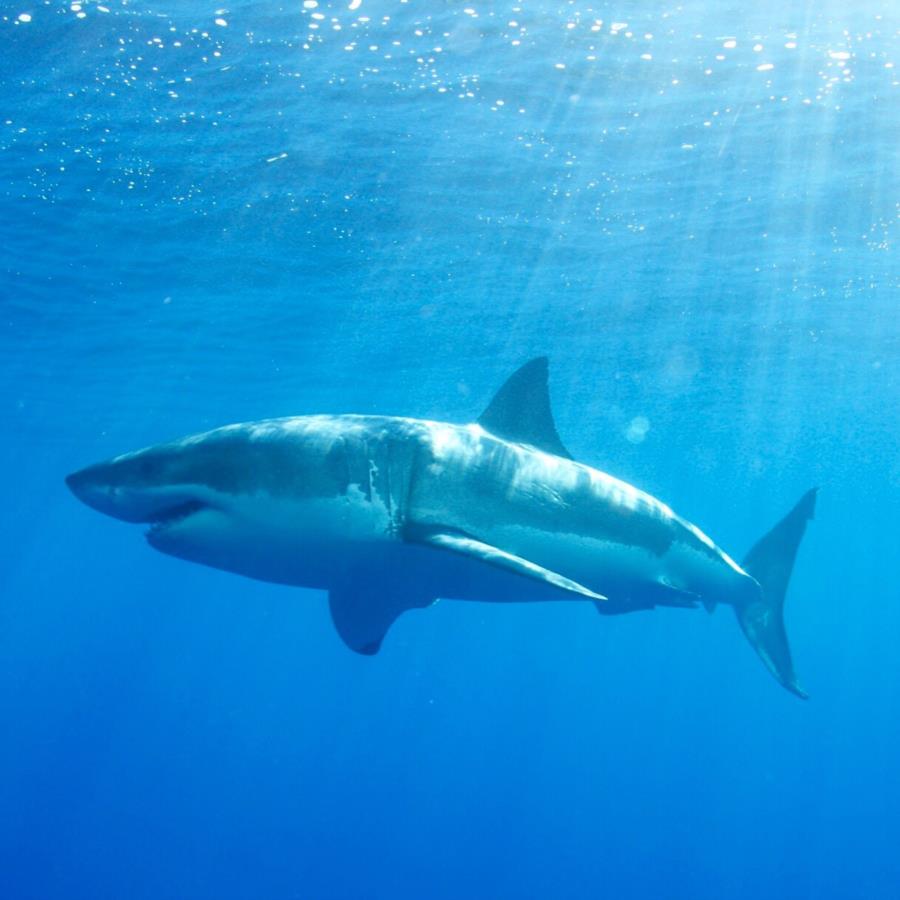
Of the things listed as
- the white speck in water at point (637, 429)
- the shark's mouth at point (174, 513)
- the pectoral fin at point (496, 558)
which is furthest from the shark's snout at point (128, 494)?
the white speck in water at point (637, 429)

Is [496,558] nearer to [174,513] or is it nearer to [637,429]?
[174,513]

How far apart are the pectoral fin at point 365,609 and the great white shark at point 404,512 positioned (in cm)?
2

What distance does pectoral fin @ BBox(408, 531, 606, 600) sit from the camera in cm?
456

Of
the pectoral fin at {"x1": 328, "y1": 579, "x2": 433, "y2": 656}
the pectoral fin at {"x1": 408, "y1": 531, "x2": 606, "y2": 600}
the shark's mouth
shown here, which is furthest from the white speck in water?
the shark's mouth

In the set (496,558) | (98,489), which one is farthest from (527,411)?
(98,489)

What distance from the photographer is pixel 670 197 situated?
56.5 feet

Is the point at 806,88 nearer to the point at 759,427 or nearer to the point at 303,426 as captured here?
the point at 303,426

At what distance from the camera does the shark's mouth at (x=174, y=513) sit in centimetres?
473

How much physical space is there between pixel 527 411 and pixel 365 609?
2.21 metres

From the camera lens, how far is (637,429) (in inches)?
1809

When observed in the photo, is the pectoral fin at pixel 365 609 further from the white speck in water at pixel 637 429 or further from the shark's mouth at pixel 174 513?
the white speck in water at pixel 637 429

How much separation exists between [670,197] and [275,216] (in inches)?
346

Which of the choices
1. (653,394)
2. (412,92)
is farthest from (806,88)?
(653,394)

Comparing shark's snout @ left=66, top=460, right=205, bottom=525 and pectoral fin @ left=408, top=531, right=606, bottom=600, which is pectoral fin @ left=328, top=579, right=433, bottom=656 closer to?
A: pectoral fin @ left=408, top=531, right=606, bottom=600
